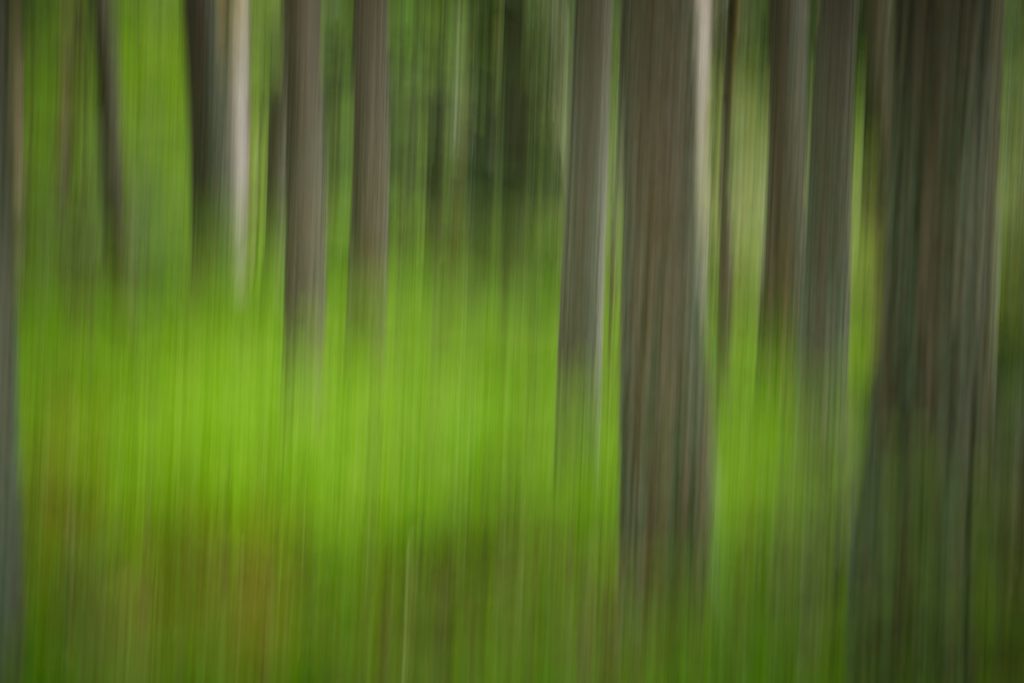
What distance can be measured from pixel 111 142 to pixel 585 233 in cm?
40

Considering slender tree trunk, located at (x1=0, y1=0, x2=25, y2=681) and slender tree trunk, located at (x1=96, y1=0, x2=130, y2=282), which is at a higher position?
slender tree trunk, located at (x1=96, y1=0, x2=130, y2=282)

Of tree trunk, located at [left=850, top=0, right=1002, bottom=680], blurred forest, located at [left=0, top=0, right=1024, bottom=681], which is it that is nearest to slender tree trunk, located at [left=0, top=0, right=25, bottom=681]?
blurred forest, located at [left=0, top=0, right=1024, bottom=681]

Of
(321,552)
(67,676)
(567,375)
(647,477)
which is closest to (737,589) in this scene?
(647,477)

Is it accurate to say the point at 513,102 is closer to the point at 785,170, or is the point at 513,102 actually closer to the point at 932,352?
the point at 785,170

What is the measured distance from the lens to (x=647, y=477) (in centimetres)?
Result: 81

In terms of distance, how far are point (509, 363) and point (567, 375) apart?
0.05 m

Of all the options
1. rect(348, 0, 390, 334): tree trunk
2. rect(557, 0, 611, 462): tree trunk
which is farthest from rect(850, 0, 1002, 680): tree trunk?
rect(348, 0, 390, 334): tree trunk

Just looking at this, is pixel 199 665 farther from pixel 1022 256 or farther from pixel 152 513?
pixel 1022 256

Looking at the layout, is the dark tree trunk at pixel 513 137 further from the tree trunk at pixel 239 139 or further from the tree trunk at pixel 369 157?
the tree trunk at pixel 239 139

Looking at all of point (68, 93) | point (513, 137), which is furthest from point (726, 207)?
point (68, 93)

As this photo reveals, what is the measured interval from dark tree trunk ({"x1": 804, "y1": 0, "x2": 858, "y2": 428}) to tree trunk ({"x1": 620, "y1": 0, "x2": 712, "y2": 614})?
0.30 ft

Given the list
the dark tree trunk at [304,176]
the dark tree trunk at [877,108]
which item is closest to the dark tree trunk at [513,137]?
the dark tree trunk at [304,176]

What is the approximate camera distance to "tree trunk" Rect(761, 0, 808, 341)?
80 centimetres

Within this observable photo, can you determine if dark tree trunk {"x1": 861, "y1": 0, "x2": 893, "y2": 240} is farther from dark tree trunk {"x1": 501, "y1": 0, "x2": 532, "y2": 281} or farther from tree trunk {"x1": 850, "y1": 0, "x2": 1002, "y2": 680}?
dark tree trunk {"x1": 501, "y1": 0, "x2": 532, "y2": 281}
